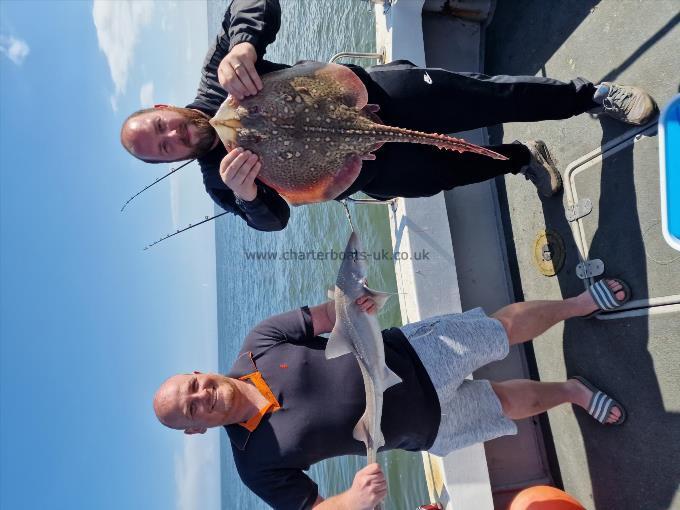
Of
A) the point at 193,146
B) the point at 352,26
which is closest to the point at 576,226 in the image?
the point at 193,146

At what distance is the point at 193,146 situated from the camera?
274 centimetres

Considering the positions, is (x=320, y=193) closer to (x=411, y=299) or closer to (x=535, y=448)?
(x=411, y=299)

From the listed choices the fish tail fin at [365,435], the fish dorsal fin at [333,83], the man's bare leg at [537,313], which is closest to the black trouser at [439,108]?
the fish dorsal fin at [333,83]

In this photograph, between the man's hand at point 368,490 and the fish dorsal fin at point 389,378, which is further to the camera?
the fish dorsal fin at point 389,378

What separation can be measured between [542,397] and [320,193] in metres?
2.45

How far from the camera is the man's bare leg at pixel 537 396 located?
342 cm

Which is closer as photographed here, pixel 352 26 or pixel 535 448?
pixel 535 448

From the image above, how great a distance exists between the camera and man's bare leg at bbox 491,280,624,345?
339cm

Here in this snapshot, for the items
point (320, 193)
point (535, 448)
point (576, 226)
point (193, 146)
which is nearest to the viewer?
point (193, 146)

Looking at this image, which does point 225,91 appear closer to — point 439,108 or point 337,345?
point 439,108

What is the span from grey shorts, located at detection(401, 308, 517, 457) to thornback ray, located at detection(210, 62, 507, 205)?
4.69 ft

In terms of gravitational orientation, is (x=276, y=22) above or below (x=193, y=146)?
above

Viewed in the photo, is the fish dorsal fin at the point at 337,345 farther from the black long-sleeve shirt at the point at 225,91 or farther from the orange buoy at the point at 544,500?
the orange buoy at the point at 544,500

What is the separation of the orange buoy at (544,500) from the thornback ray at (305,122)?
2.98m
